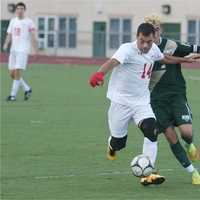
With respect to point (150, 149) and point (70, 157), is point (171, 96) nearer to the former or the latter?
point (150, 149)

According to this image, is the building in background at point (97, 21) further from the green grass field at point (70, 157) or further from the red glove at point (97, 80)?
the red glove at point (97, 80)

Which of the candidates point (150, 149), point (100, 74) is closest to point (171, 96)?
point (150, 149)

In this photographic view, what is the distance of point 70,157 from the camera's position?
12641 mm

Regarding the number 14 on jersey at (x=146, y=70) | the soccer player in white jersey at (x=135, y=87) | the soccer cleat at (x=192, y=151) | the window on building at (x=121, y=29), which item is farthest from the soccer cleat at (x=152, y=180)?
the window on building at (x=121, y=29)

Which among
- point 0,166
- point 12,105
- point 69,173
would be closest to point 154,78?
point 69,173

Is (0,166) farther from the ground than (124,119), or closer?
closer

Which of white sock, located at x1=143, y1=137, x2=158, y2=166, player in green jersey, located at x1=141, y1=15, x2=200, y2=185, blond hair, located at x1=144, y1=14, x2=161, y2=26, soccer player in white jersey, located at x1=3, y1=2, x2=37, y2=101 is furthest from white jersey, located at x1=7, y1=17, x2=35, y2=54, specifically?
white sock, located at x1=143, y1=137, x2=158, y2=166

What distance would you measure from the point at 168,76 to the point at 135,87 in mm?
703

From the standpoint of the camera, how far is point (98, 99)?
72.9 feet

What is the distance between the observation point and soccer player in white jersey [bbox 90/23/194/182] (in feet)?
34.1

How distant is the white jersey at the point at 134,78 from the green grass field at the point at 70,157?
96cm

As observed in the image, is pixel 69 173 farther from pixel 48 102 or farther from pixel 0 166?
pixel 48 102

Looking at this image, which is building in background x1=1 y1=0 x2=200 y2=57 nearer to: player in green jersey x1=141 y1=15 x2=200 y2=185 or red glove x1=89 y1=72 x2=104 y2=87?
player in green jersey x1=141 y1=15 x2=200 y2=185

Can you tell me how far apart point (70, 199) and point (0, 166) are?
2.46m
